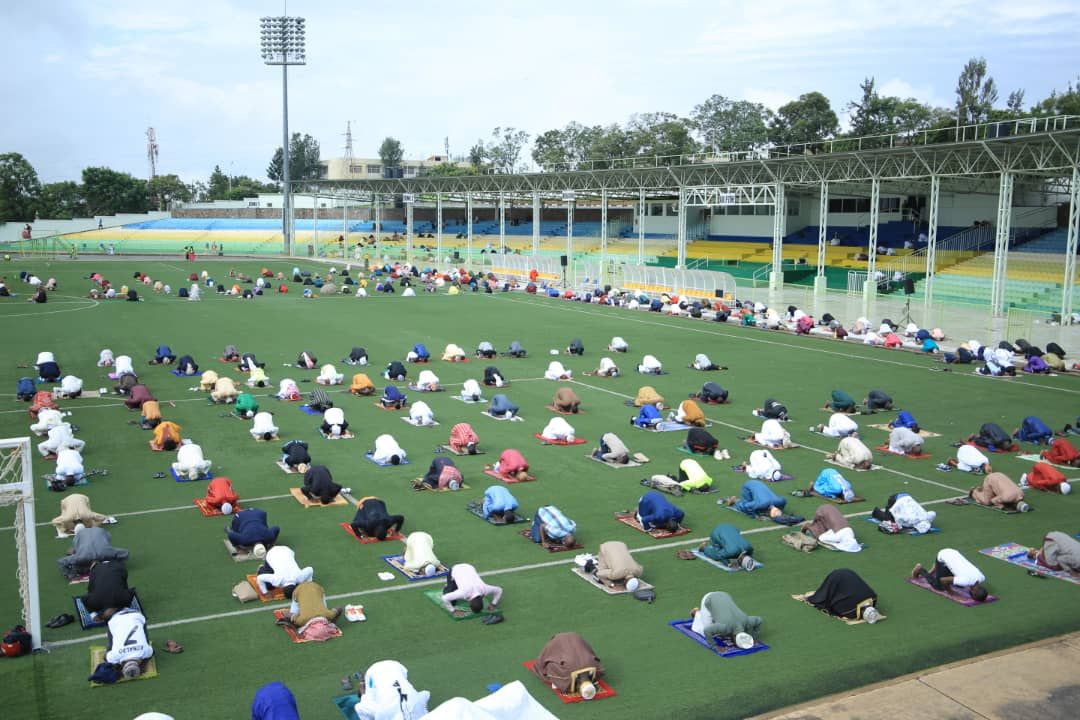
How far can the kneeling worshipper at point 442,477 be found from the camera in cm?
1834

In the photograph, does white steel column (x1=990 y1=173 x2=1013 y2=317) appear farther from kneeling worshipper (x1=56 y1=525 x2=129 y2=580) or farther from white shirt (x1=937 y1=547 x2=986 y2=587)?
kneeling worshipper (x1=56 y1=525 x2=129 y2=580)

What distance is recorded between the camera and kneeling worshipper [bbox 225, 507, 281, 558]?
1467 cm

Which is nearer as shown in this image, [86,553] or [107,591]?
[107,591]

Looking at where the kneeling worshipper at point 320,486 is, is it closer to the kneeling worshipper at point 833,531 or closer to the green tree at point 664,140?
the kneeling worshipper at point 833,531

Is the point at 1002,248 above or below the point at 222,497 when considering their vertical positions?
above

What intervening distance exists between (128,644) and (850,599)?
9.04 metres

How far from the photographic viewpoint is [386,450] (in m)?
20.2

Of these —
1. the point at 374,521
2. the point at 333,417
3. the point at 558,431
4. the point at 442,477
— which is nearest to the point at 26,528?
the point at 374,521

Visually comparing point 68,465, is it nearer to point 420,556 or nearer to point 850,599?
point 420,556

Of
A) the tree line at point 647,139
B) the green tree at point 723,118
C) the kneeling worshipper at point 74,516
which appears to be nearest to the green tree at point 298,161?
the tree line at point 647,139

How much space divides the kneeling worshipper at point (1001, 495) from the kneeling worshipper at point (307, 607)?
12110 mm

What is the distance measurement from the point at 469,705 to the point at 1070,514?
44.1 ft

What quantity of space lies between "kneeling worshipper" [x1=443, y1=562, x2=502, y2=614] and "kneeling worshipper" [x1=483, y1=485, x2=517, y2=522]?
11.3 ft

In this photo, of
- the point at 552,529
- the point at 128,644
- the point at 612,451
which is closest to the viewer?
the point at 128,644
